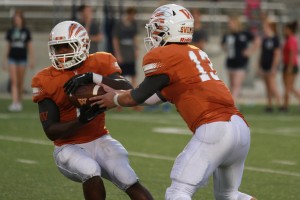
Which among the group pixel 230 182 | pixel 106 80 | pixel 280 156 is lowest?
pixel 280 156

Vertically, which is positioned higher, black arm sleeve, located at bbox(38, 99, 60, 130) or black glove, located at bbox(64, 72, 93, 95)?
black glove, located at bbox(64, 72, 93, 95)

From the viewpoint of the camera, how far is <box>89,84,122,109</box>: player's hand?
20.0ft

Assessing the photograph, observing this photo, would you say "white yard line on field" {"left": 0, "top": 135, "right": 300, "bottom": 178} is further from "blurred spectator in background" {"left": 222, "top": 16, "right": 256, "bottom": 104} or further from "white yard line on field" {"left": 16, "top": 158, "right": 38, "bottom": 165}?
"blurred spectator in background" {"left": 222, "top": 16, "right": 256, "bottom": 104}

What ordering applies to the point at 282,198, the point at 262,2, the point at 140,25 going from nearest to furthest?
the point at 282,198, the point at 140,25, the point at 262,2

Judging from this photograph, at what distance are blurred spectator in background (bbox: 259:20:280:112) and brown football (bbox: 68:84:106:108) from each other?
11150 mm

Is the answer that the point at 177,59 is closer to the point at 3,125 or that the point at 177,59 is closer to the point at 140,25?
the point at 3,125

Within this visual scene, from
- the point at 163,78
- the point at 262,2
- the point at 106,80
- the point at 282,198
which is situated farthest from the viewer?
the point at 262,2

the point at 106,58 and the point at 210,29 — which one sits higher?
the point at 106,58

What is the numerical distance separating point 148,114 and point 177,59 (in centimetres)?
1045

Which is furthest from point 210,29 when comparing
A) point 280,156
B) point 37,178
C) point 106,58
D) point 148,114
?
point 106,58

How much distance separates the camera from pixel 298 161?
1043 cm

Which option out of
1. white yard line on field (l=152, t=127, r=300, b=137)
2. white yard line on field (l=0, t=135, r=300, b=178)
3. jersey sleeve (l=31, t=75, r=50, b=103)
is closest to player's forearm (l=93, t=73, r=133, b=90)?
jersey sleeve (l=31, t=75, r=50, b=103)

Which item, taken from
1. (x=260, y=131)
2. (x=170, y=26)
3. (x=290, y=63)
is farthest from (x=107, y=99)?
(x=290, y=63)

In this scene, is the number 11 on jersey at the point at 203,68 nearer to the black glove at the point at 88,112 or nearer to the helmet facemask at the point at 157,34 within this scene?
the helmet facemask at the point at 157,34
